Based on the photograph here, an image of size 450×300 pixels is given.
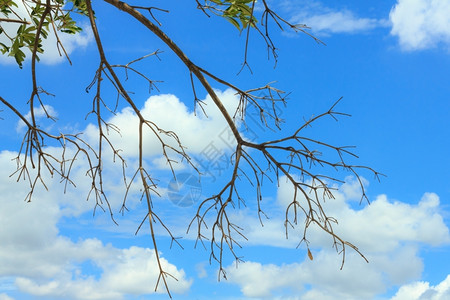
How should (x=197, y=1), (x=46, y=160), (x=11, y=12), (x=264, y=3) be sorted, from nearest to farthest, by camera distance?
(x=264, y=3) → (x=197, y=1) → (x=46, y=160) → (x=11, y=12)

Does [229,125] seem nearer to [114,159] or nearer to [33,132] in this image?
[114,159]

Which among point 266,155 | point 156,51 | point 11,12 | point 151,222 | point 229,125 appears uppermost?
point 11,12

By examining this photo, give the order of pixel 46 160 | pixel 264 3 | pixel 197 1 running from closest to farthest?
pixel 264 3 < pixel 197 1 < pixel 46 160

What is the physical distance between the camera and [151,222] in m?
2.41

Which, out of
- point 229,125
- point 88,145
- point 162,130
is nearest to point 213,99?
point 229,125

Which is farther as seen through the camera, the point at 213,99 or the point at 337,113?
the point at 213,99

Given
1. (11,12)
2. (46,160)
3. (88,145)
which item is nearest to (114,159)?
(88,145)

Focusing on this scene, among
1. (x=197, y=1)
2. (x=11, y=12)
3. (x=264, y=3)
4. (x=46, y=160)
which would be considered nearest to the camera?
A: (x=264, y=3)

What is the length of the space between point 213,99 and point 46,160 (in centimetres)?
106

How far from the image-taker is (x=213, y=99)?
105 inches

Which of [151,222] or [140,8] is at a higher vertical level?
[140,8]

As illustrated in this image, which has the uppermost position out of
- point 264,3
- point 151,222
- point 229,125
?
point 264,3

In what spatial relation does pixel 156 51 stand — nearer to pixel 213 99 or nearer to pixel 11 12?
pixel 213 99

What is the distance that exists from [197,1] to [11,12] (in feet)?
5.82
